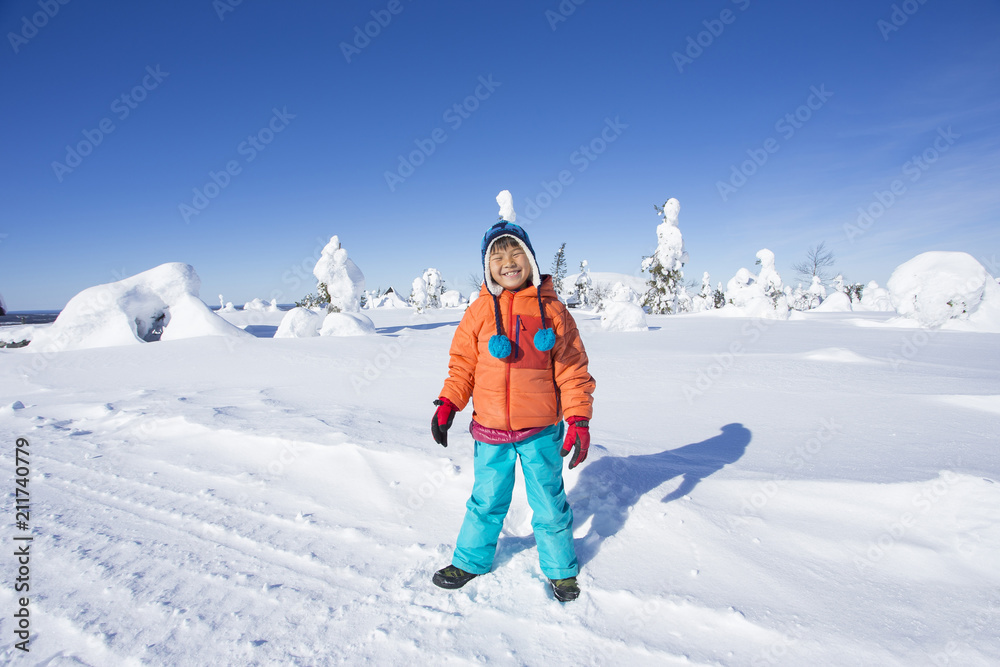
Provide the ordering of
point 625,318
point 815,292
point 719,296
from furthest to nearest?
point 719,296
point 815,292
point 625,318

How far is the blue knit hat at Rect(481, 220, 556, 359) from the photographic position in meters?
1.94

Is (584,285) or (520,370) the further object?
(584,285)

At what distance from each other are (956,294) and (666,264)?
42.4 ft

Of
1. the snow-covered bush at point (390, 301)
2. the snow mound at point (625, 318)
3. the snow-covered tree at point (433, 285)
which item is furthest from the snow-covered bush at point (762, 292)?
the snow-covered bush at point (390, 301)

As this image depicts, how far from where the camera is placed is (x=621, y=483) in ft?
8.50

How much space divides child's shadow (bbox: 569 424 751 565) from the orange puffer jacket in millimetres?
689

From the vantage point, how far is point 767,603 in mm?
1722

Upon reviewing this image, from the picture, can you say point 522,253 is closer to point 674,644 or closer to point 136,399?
A: point 674,644

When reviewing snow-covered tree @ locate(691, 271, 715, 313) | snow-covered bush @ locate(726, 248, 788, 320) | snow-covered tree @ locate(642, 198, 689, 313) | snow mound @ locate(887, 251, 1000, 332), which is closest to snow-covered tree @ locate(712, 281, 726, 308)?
snow-covered tree @ locate(691, 271, 715, 313)

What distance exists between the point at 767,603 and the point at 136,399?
20.1 feet

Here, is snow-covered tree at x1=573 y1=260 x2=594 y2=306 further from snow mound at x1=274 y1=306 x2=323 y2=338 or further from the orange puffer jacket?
the orange puffer jacket

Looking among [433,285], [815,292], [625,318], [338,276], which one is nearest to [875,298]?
[815,292]

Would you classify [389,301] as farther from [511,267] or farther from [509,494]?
[509,494]

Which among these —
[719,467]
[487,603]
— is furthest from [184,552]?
[719,467]
